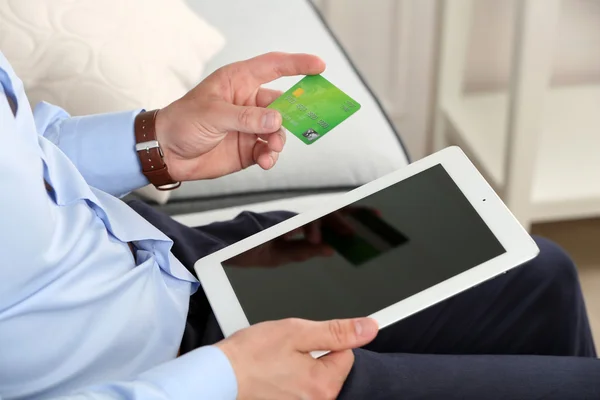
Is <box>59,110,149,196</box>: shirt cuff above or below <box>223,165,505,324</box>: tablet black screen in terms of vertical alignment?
above

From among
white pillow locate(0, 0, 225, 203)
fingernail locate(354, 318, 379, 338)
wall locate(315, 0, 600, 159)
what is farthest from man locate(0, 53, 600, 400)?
wall locate(315, 0, 600, 159)

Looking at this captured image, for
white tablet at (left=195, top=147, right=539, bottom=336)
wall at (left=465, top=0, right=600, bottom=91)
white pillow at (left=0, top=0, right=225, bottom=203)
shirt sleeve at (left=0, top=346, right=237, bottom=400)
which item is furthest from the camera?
wall at (left=465, top=0, right=600, bottom=91)

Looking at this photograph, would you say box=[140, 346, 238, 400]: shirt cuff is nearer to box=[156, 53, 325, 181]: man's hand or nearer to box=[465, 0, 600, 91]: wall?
box=[156, 53, 325, 181]: man's hand

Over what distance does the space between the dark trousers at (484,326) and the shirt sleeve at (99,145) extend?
56 millimetres

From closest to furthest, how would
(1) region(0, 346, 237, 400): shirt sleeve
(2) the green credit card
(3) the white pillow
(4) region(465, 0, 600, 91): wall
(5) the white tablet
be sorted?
(1) region(0, 346, 237, 400): shirt sleeve < (5) the white tablet < (2) the green credit card < (3) the white pillow < (4) region(465, 0, 600, 91): wall

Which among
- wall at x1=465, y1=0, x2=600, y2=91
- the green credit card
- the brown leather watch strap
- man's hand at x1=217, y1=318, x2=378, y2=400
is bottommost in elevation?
wall at x1=465, y1=0, x2=600, y2=91

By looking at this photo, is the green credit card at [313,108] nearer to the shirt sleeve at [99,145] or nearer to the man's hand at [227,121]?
the man's hand at [227,121]

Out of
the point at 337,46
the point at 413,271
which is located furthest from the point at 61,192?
the point at 337,46

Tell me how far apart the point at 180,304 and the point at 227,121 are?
0.70 ft

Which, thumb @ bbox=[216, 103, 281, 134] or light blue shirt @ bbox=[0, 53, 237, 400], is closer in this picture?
light blue shirt @ bbox=[0, 53, 237, 400]

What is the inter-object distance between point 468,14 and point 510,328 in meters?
1.06

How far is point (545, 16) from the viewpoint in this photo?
4.37 ft

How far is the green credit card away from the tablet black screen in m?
0.10

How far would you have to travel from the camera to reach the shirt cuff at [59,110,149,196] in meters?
0.88
